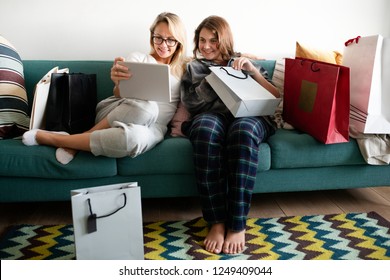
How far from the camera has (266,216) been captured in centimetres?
169

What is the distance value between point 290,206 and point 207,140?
0.60m

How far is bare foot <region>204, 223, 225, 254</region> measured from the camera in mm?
1402

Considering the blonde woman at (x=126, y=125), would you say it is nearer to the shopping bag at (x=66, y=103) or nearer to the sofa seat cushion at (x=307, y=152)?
the shopping bag at (x=66, y=103)

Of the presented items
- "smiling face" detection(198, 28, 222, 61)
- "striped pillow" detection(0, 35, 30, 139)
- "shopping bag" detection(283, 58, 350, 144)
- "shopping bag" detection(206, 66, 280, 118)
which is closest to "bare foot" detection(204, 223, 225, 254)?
"shopping bag" detection(206, 66, 280, 118)

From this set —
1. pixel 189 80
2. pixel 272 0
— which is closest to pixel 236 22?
pixel 272 0

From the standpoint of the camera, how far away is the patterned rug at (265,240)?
137cm

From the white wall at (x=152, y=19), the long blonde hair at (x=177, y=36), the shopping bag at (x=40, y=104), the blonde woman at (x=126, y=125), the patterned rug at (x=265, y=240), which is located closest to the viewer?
the patterned rug at (x=265, y=240)

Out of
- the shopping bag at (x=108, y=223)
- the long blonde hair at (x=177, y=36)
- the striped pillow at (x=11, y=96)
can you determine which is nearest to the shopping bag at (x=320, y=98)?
the long blonde hair at (x=177, y=36)

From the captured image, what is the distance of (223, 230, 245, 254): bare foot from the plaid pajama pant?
2cm

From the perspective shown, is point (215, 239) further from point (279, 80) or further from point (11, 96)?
point (11, 96)

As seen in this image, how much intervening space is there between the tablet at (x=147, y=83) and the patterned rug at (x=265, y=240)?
54 centimetres

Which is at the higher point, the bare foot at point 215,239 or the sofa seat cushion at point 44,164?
the sofa seat cushion at point 44,164

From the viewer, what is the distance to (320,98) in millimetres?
1555

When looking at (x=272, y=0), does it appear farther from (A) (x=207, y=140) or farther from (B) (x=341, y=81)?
(A) (x=207, y=140)
